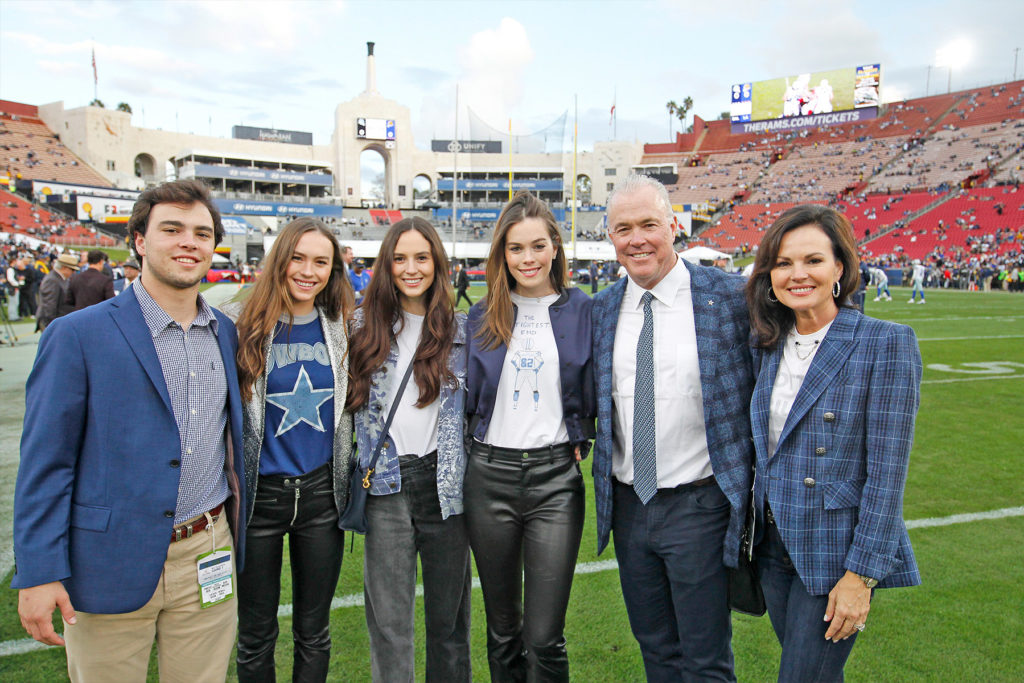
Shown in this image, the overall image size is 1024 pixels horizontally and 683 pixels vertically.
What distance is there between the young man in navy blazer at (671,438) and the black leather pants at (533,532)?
0.54 ft

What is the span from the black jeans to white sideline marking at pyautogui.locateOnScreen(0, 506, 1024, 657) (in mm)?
975

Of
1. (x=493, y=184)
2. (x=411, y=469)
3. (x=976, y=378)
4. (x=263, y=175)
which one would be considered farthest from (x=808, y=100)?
(x=411, y=469)

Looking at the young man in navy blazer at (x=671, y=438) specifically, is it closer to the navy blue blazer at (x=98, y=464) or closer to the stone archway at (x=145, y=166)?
the navy blue blazer at (x=98, y=464)

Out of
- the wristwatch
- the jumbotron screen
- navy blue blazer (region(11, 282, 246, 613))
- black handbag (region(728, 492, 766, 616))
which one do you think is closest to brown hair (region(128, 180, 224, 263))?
navy blue blazer (region(11, 282, 246, 613))

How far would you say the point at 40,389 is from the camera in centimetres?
178

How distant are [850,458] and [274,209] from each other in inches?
2530

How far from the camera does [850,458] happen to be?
6.39 ft

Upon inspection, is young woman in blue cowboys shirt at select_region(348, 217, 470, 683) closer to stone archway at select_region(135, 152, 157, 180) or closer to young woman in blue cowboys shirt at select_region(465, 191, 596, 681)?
young woman in blue cowboys shirt at select_region(465, 191, 596, 681)

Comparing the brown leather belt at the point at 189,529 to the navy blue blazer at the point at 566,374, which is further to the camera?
the navy blue blazer at the point at 566,374

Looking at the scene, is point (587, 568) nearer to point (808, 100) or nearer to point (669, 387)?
point (669, 387)

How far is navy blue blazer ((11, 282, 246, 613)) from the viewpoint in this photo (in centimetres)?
175

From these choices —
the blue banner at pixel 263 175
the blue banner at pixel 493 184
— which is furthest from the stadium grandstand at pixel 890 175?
the blue banner at pixel 263 175

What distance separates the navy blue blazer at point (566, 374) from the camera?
96.7 inches

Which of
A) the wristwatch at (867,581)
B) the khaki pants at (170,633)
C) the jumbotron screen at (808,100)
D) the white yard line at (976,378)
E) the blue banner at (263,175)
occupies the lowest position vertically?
the white yard line at (976,378)
